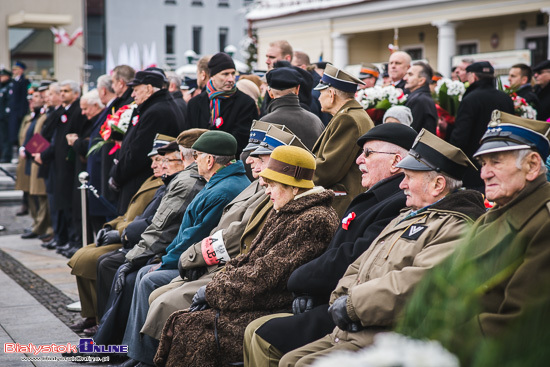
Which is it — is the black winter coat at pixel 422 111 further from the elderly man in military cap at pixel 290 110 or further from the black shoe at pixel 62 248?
the black shoe at pixel 62 248

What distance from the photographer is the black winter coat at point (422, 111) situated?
732cm

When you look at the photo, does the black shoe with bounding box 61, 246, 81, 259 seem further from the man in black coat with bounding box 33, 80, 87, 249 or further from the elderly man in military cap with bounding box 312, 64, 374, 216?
the elderly man in military cap with bounding box 312, 64, 374, 216

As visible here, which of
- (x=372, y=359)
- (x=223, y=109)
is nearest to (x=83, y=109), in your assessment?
(x=223, y=109)

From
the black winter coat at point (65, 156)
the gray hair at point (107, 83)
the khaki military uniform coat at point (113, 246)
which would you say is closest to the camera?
the khaki military uniform coat at point (113, 246)

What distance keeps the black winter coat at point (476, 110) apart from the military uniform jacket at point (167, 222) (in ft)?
9.66

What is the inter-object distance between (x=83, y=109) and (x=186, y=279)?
5.12 metres

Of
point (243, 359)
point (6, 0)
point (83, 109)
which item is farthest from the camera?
point (6, 0)

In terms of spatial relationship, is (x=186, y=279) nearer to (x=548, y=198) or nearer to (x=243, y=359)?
(x=243, y=359)

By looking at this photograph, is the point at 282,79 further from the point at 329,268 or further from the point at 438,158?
the point at 438,158

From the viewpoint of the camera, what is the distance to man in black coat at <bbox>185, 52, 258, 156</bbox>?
7512 millimetres

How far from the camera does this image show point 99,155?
9141 mm

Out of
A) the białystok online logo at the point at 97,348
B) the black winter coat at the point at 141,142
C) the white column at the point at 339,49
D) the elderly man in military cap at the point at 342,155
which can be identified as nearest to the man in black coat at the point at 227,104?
the black winter coat at the point at 141,142

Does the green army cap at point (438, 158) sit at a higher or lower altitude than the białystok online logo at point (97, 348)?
higher

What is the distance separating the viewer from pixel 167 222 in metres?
6.05
